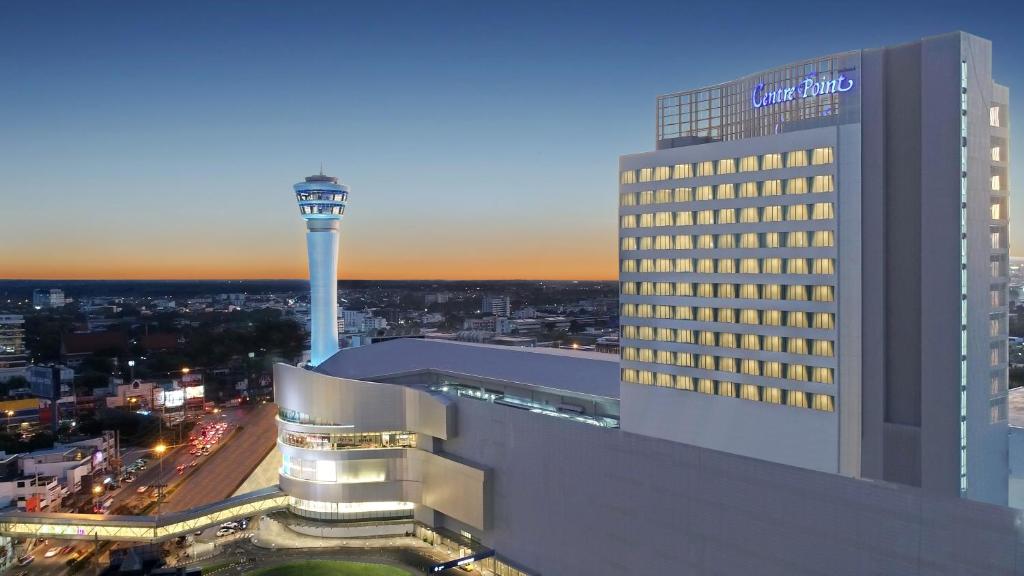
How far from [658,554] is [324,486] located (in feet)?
99.8

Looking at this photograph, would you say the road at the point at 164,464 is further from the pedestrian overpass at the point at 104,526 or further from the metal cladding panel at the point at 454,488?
the metal cladding panel at the point at 454,488

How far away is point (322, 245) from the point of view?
87.2 meters

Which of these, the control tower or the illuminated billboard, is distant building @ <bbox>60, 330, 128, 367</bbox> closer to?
the illuminated billboard

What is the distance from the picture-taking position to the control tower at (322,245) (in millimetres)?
86250

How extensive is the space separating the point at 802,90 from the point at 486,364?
1332 inches

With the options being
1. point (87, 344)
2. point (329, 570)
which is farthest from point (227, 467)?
point (87, 344)

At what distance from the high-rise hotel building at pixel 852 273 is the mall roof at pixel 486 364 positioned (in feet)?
37.0

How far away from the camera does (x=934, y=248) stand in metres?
36.4

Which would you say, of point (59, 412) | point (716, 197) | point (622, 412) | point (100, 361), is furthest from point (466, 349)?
point (100, 361)

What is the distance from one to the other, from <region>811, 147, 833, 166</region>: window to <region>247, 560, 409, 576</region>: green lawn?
116 ft

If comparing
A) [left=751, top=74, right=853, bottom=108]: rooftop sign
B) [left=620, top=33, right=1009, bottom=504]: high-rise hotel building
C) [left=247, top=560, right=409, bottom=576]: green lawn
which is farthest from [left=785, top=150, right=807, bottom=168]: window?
[left=247, top=560, right=409, bottom=576]: green lawn

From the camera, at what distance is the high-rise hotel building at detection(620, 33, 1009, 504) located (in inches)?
1425

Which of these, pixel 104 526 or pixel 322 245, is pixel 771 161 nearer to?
pixel 104 526

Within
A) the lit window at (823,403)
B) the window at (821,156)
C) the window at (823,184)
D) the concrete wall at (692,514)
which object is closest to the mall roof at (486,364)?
the concrete wall at (692,514)
